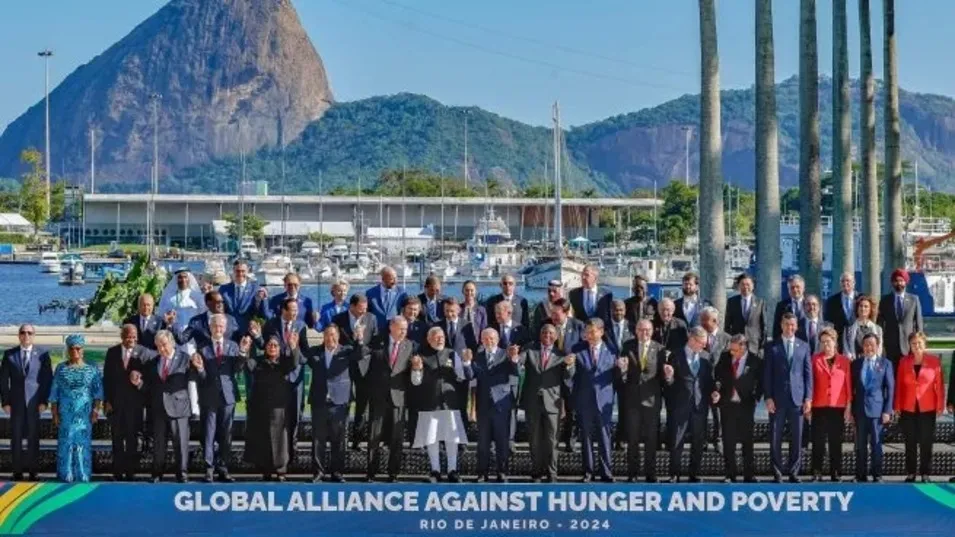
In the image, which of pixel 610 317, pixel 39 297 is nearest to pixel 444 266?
pixel 39 297

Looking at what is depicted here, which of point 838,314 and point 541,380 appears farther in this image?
point 838,314

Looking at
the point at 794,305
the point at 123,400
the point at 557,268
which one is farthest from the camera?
the point at 557,268

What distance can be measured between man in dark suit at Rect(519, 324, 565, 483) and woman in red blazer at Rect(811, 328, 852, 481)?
8.23ft

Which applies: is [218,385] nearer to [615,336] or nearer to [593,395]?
[593,395]

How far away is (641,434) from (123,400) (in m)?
5.12

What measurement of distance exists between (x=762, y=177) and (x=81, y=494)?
452 inches

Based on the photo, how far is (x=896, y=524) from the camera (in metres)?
15.5

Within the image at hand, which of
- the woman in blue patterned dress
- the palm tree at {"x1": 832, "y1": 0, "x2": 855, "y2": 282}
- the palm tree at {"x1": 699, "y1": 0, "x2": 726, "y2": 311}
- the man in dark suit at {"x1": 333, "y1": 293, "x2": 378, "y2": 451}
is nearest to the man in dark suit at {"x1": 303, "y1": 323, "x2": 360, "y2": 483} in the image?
the man in dark suit at {"x1": 333, "y1": 293, "x2": 378, "y2": 451}

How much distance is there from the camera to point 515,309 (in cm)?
1736

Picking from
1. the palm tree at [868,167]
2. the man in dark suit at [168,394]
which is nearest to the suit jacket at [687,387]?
the man in dark suit at [168,394]

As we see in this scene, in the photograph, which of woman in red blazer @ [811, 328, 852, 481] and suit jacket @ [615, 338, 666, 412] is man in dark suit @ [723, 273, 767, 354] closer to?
woman in red blazer @ [811, 328, 852, 481]

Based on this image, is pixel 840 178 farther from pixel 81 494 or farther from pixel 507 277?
pixel 81 494

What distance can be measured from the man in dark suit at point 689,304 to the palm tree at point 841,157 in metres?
10.7

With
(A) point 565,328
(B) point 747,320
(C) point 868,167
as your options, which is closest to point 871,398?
(B) point 747,320
